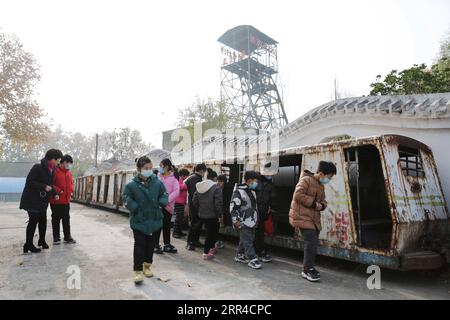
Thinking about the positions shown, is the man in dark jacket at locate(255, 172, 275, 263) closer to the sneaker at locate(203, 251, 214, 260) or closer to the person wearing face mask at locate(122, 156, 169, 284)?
the sneaker at locate(203, 251, 214, 260)

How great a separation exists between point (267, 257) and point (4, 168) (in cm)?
6260

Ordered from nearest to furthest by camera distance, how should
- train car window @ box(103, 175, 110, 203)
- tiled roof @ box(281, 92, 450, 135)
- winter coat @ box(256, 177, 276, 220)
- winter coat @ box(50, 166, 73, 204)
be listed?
1. winter coat @ box(256, 177, 276, 220)
2. winter coat @ box(50, 166, 73, 204)
3. tiled roof @ box(281, 92, 450, 135)
4. train car window @ box(103, 175, 110, 203)

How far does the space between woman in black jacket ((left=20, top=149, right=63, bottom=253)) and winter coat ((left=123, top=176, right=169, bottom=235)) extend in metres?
2.27

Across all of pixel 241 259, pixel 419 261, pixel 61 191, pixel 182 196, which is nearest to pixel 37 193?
pixel 61 191

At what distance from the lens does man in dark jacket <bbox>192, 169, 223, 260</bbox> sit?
5.55m

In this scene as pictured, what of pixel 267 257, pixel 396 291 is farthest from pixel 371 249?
pixel 267 257

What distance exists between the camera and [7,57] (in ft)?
70.1

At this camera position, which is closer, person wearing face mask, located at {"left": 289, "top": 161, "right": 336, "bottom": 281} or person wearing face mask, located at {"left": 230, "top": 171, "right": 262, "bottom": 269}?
person wearing face mask, located at {"left": 289, "top": 161, "right": 336, "bottom": 281}

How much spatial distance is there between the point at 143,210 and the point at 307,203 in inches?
86.3

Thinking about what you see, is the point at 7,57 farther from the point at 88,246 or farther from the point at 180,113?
the point at 88,246

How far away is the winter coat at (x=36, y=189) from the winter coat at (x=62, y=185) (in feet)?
1.66

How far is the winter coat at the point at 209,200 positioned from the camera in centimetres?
555

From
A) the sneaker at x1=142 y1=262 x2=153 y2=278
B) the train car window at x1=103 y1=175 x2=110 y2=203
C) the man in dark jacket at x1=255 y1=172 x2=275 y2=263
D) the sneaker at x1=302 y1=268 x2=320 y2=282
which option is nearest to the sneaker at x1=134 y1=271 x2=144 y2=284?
the sneaker at x1=142 y1=262 x2=153 y2=278

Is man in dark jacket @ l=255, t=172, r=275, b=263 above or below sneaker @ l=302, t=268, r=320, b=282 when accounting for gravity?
above
